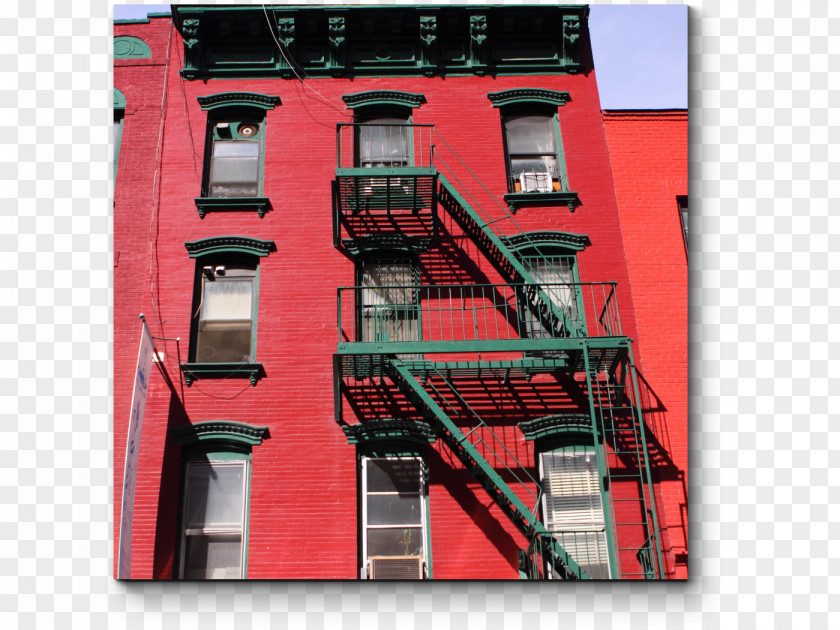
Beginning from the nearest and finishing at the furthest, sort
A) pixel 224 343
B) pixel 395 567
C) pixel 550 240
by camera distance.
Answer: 1. pixel 395 567
2. pixel 224 343
3. pixel 550 240

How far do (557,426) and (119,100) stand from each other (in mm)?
6829

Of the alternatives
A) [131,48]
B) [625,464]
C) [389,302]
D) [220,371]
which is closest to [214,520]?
[220,371]

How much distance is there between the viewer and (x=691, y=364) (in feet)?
23.4

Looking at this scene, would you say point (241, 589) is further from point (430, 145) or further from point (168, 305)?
point (430, 145)

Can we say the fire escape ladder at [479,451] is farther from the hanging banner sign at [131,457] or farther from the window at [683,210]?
the window at [683,210]

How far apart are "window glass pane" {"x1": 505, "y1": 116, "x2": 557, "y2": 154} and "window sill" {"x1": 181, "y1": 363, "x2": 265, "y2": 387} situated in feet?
14.0

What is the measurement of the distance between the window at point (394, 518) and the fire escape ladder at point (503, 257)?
6.89 ft

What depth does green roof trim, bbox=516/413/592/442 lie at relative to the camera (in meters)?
8.06

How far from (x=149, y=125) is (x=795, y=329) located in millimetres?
7791

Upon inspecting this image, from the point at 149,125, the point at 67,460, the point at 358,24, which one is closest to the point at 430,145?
the point at 358,24

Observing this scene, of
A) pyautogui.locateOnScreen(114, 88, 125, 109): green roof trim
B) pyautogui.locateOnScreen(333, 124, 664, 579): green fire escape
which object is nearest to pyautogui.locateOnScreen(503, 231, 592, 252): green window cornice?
pyautogui.locateOnScreen(333, 124, 664, 579): green fire escape

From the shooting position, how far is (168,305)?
8.78 m

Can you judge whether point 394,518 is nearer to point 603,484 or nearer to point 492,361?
point 492,361

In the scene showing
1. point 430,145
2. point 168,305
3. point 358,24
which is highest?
point 358,24
